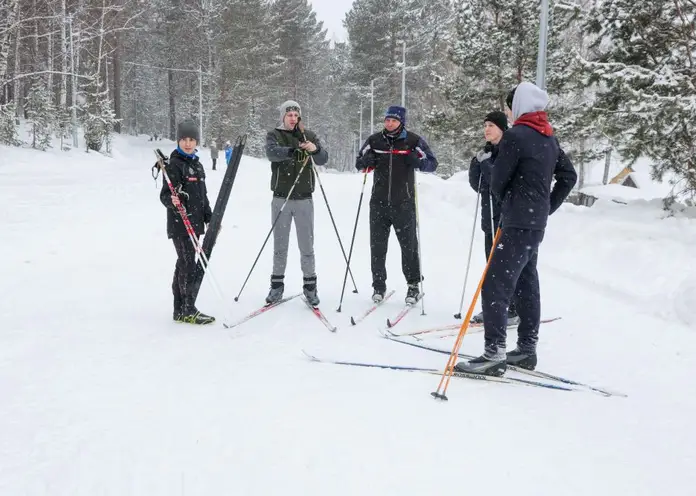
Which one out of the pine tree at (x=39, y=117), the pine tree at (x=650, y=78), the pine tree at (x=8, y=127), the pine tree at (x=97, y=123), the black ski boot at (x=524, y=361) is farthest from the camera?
the pine tree at (x=97, y=123)

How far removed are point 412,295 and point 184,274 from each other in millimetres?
2599

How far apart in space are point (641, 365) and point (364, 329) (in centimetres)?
245

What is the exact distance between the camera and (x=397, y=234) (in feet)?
19.1

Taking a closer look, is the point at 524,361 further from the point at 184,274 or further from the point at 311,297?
the point at 184,274

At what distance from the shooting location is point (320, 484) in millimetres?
2484

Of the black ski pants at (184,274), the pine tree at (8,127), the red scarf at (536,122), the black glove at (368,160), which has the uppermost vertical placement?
the pine tree at (8,127)

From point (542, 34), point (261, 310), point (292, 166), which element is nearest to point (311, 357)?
point (261, 310)

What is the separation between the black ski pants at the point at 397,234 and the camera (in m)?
5.70

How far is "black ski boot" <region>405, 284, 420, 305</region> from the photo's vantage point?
5.78m

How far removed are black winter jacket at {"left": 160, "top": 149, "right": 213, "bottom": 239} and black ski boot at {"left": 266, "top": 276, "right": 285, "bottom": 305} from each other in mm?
1084

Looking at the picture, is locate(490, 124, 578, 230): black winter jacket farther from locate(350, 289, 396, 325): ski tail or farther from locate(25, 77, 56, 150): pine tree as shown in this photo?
locate(25, 77, 56, 150): pine tree

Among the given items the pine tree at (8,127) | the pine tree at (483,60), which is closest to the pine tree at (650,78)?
the pine tree at (483,60)

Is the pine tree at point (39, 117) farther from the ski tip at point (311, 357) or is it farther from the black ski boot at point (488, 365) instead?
the black ski boot at point (488, 365)

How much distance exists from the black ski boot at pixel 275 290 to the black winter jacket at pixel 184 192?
Result: 3.56 feet
